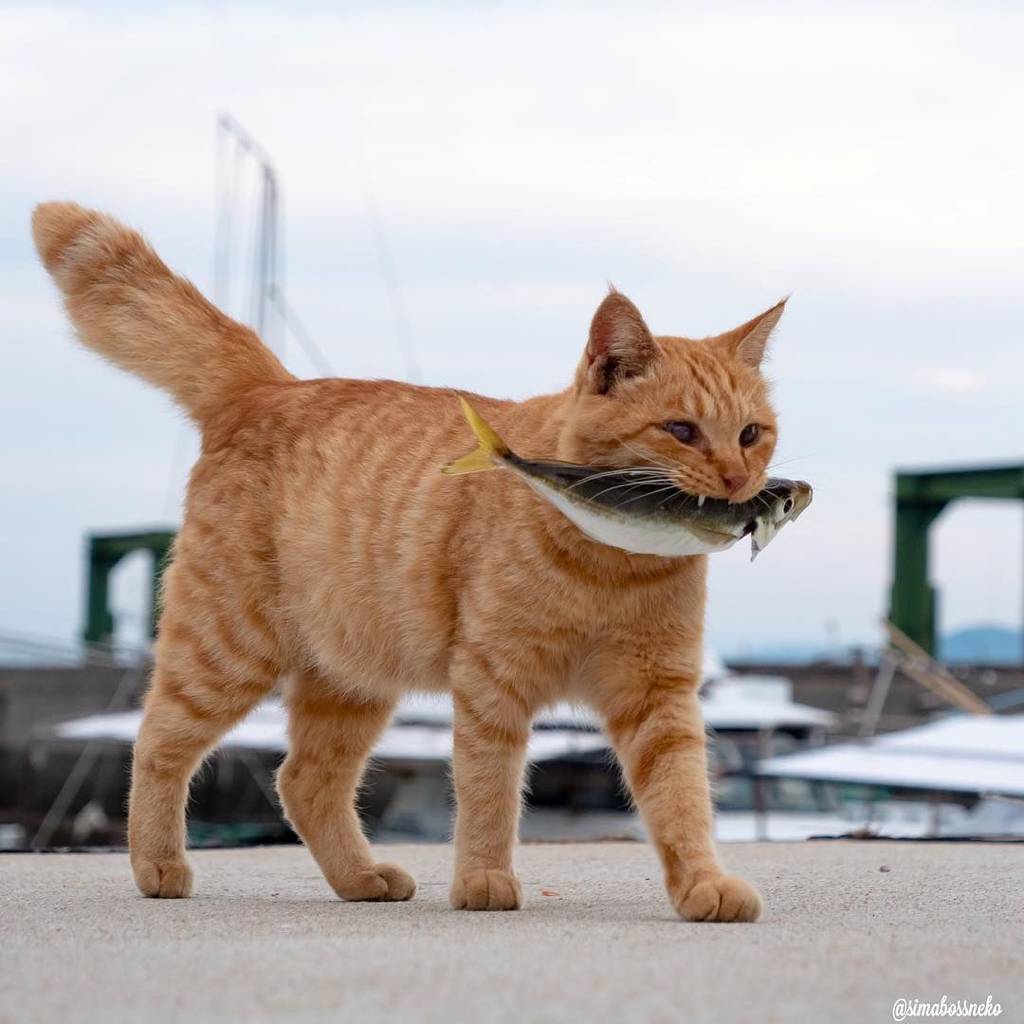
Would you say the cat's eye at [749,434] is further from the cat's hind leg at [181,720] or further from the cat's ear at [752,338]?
the cat's hind leg at [181,720]

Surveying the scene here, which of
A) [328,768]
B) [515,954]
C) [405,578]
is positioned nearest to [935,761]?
[328,768]

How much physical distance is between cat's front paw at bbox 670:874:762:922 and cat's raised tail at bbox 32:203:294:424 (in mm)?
2158

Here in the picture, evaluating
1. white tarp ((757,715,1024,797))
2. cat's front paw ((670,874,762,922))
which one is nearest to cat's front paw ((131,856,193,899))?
cat's front paw ((670,874,762,922))

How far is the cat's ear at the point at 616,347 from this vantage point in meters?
3.70

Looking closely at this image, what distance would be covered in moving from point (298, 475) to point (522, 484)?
2.62 ft

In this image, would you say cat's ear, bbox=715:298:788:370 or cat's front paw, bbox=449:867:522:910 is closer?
cat's front paw, bbox=449:867:522:910

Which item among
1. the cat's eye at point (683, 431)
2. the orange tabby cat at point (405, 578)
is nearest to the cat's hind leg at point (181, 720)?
the orange tabby cat at point (405, 578)

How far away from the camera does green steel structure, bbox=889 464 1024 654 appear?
1794cm

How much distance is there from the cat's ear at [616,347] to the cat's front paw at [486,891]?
44.6 inches

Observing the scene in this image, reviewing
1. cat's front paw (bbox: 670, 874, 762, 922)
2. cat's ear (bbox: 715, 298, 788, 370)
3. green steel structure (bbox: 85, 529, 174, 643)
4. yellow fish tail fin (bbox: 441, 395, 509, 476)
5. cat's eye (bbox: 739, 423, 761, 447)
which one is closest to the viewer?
yellow fish tail fin (bbox: 441, 395, 509, 476)

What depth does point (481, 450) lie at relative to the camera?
10.9 ft

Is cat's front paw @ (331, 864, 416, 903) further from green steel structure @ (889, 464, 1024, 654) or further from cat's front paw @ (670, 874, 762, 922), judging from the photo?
green steel structure @ (889, 464, 1024, 654)

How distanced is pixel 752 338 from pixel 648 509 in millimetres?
769

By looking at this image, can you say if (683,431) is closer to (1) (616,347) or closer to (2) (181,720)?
(1) (616,347)
